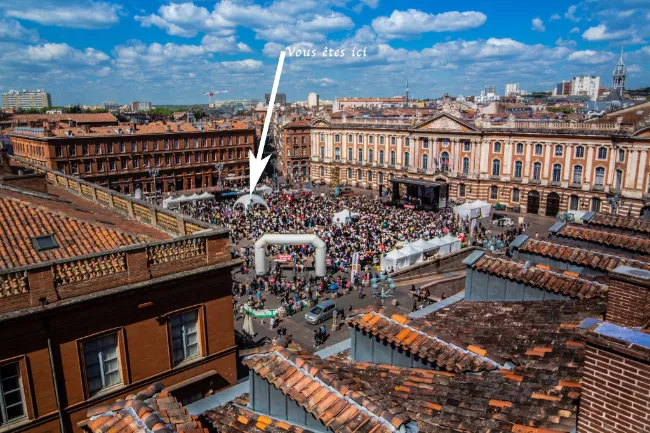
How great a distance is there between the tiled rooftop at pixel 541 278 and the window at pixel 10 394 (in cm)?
1069

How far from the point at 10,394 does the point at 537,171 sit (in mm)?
57005

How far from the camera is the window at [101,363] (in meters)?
10.8

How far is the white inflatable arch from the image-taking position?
3150 cm

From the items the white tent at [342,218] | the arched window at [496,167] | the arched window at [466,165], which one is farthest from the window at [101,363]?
the arched window at [466,165]

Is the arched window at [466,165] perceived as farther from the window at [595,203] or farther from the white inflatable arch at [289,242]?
the white inflatable arch at [289,242]

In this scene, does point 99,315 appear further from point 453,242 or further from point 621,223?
point 453,242

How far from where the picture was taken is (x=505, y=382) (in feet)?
22.9

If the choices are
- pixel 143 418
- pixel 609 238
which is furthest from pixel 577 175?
pixel 143 418

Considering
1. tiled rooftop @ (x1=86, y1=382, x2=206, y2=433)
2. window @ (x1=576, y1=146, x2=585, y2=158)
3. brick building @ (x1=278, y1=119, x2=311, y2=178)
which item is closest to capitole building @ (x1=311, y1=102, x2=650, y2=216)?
window @ (x1=576, y1=146, x2=585, y2=158)

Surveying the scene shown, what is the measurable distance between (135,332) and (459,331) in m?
7.30

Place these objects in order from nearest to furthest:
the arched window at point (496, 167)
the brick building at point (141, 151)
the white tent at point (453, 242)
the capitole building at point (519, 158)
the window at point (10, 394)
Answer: the window at point (10, 394)
the white tent at point (453, 242)
the capitole building at point (519, 158)
the arched window at point (496, 167)
the brick building at point (141, 151)

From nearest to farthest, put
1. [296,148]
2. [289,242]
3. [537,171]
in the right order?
[289,242] < [537,171] < [296,148]

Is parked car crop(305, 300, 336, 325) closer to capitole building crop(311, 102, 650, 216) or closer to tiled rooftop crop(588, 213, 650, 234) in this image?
tiled rooftop crop(588, 213, 650, 234)

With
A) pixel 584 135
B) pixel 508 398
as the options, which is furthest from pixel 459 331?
pixel 584 135
